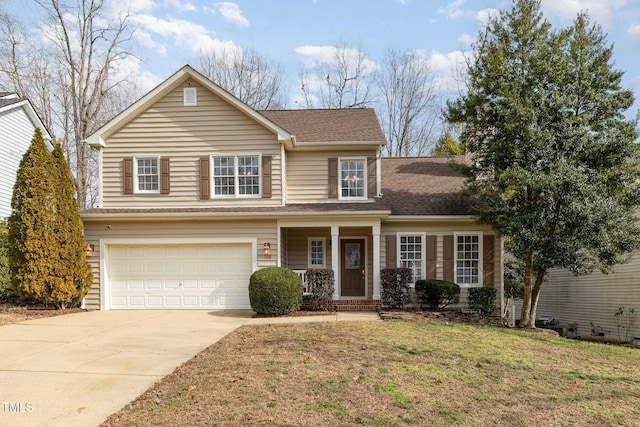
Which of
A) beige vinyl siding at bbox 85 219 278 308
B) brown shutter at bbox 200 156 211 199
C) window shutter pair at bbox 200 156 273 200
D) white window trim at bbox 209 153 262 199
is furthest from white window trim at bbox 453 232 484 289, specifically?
brown shutter at bbox 200 156 211 199

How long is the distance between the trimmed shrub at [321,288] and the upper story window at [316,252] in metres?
2.53

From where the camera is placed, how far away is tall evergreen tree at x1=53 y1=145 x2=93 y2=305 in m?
13.6

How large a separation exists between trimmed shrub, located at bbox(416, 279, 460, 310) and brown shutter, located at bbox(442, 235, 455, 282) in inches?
35.2

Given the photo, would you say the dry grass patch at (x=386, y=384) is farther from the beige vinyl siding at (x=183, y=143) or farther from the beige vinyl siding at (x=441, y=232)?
the beige vinyl siding at (x=183, y=143)

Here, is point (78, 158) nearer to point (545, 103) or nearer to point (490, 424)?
point (545, 103)

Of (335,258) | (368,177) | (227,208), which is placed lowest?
(335,258)

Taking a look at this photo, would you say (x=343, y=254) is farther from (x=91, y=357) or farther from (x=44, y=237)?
(x=91, y=357)

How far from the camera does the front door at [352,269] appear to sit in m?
16.5

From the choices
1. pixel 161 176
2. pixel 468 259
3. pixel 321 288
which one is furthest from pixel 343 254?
pixel 161 176

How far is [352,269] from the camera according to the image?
54.7 ft

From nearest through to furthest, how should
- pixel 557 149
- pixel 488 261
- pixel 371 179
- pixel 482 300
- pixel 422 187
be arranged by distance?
pixel 557 149 → pixel 482 300 → pixel 488 261 → pixel 371 179 → pixel 422 187

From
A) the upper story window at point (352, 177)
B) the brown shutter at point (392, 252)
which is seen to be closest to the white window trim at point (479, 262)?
the brown shutter at point (392, 252)

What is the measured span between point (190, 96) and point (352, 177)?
564 centimetres

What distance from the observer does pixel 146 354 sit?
27.3ft
